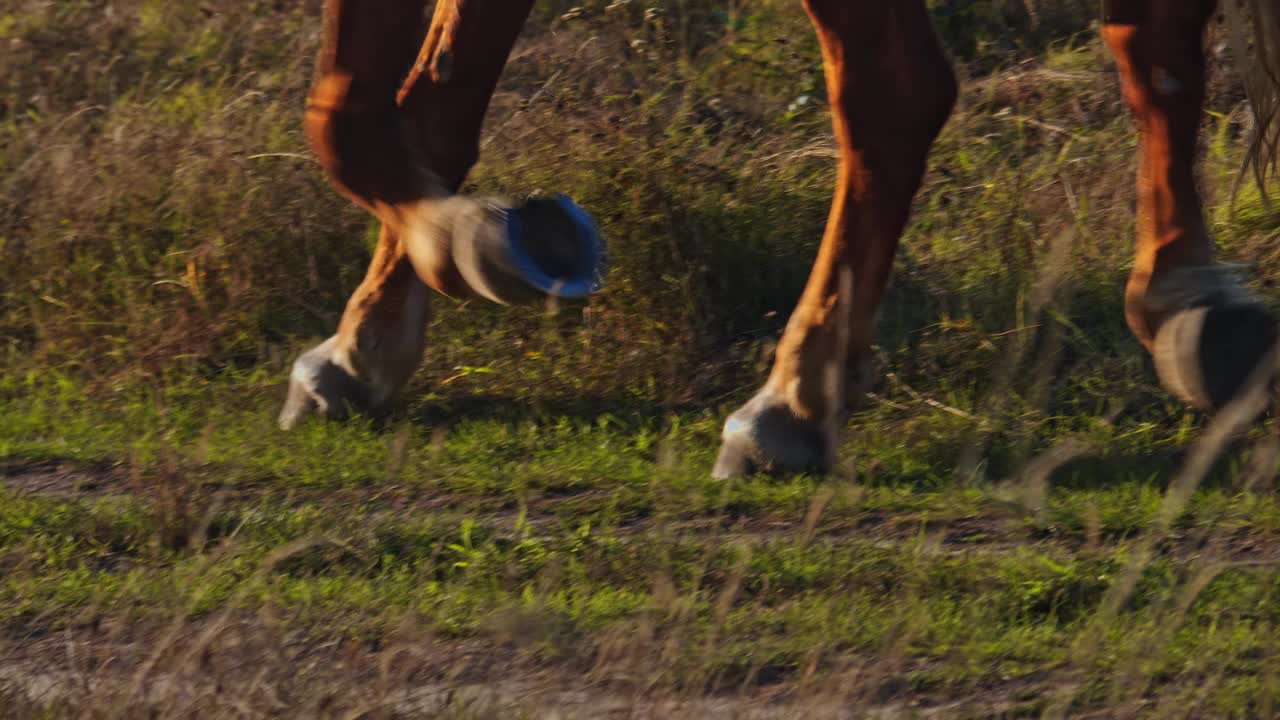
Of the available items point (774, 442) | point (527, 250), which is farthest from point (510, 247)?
point (774, 442)

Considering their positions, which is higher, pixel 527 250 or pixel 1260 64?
pixel 1260 64

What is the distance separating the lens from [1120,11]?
153 inches

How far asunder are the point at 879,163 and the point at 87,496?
1.76 metres

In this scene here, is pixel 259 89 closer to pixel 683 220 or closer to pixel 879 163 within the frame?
pixel 683 220

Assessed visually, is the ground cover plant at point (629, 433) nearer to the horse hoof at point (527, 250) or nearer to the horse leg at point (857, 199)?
the horse leg at point (857, 199)

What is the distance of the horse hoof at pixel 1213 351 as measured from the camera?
140 inches

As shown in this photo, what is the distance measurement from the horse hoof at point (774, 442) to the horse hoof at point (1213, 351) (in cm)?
70

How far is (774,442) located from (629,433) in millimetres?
565

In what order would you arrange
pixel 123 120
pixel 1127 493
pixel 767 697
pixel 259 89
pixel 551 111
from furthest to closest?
Result: pixel 259 89
pixel 123 120
pixel 551 111
pixel 1127 493
pixel 767 697

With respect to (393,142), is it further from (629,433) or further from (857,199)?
(629,433)

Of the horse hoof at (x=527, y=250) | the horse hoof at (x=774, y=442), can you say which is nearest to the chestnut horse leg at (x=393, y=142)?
the horse hoof at (x=527, y=250)

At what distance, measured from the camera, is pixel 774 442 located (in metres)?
3.64

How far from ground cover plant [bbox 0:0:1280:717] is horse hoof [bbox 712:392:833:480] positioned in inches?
2.1

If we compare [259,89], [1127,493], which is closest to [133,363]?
[259,89]
